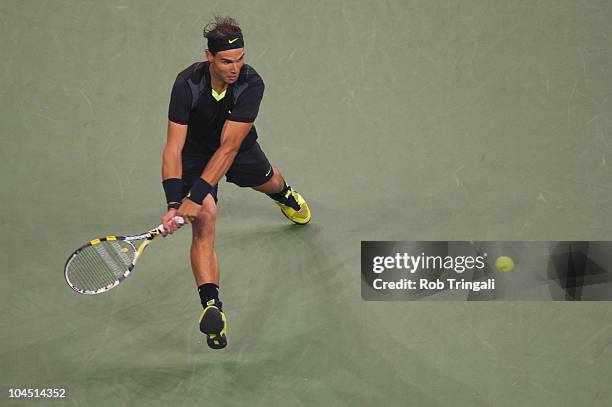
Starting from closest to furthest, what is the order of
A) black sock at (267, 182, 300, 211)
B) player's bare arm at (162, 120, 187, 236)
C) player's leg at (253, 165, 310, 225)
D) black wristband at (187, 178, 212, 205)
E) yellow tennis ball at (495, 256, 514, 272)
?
black wristband at (187, 178, 212, 205)
player's bare arm at (162, 120, 187, 236)
yellow tennis ball at (495, 256, 514, 272)
player's leg at (253, 165, 310, 225)
black sock at (267, 182, 300, 211)

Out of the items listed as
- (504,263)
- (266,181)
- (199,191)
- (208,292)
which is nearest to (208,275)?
(208,292)

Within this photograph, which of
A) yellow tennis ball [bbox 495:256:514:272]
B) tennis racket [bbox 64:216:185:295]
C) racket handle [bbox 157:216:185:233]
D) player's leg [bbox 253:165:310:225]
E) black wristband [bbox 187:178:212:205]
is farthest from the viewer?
player's leg [bbox 253:165:310:225]

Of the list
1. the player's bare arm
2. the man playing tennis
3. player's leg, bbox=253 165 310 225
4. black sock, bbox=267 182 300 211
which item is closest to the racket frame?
the man playing tennis

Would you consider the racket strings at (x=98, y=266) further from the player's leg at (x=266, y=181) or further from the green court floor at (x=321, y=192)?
the player's leg at (x=266, y=181)

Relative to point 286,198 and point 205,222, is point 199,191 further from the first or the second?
point 286,198

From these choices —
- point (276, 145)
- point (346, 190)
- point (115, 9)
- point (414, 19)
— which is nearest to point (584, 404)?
point (346, 190)

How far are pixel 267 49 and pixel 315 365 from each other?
12.3ft

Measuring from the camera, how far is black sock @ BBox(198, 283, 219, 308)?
7590 millimetres

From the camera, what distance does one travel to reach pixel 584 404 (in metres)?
7.34

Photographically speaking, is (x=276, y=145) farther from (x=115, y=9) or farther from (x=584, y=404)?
(x=584, y=404)

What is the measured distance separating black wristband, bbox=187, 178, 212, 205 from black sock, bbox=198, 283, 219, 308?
0.51 metres

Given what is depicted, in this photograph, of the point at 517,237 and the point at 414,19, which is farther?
the point at 414,19

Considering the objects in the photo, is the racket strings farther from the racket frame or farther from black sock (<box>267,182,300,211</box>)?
black sock (<box>267,182,300,211</box>)

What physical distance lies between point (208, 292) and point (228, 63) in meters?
1.40
